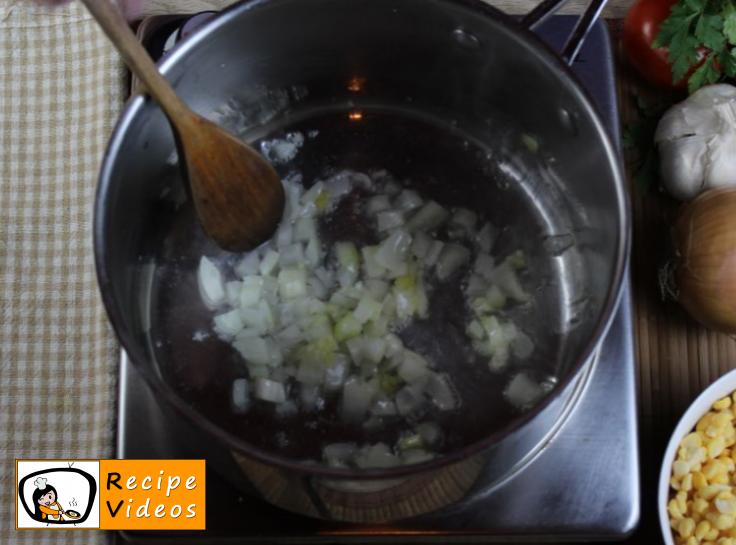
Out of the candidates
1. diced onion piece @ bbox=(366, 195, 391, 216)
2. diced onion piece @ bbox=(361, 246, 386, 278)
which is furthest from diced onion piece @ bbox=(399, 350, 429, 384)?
diced onion piece @ bbox=(366, 195, 391, 216)

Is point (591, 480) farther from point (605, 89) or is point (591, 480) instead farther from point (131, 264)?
point (131, 264)

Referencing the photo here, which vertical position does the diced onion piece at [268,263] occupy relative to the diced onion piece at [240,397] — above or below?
above

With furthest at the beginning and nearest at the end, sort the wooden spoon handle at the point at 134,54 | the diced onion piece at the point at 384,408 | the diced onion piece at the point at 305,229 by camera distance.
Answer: the diced onion piece at the point at 305,229 → the diced onion piece at the point at 384,408 → the wooden spoon handle at the point at 134,54

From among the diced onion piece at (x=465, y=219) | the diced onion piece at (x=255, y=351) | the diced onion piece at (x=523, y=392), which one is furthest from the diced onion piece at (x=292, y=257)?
the diced onion piece at (x=523, y=392)

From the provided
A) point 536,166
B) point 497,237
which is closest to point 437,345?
point 497,237

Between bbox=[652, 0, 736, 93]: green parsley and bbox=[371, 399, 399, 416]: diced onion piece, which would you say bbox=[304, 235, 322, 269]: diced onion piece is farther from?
bbox=[652, 0, 736, 93]: green parsley

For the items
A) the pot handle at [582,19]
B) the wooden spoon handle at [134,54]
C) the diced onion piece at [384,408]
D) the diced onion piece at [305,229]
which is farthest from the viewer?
the diced onion piece at [305,229]

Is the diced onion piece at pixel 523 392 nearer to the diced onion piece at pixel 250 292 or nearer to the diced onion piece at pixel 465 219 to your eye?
the diced onion piece at pixel 465 219

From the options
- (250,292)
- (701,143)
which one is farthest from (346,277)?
(701,143)
